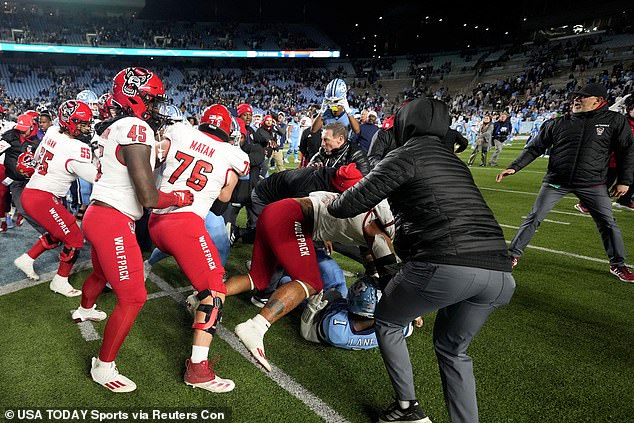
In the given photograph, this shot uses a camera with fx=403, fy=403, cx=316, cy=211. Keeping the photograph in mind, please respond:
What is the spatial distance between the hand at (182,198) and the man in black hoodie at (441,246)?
1.22 metres

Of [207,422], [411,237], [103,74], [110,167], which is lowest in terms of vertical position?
[207,422]

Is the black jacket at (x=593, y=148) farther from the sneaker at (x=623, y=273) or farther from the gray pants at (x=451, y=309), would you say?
the gray pants at (x=451, y=309)

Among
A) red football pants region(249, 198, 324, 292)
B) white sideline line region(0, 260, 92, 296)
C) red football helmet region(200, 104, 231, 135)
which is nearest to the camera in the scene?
red football helmet region(200, 104, 231, 135)

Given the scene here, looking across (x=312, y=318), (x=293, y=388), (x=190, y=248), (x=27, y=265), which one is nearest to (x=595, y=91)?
(x=312, y=318)

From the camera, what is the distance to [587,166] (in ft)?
15.5

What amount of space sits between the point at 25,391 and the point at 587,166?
5805 mm

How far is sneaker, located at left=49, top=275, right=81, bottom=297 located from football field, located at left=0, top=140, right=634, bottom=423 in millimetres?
98

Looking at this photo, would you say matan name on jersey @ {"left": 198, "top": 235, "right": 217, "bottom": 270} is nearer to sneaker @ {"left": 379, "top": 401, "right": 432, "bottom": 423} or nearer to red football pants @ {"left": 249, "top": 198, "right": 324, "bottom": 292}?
red football pants @ {"left": 249, "top": 198, "right": 324, "bottom": 292}

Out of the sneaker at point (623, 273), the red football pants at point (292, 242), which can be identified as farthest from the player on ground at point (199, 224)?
the sneaker at point (623, 273)

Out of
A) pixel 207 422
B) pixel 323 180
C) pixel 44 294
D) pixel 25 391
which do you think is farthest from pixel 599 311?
pixel 44 294

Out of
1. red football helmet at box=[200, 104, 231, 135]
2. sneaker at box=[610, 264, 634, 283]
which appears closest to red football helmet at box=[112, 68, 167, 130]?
red football helmet at box=[200, 104, 231, 135]

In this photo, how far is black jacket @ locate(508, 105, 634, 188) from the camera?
4664 millimetres

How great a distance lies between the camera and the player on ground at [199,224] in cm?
288

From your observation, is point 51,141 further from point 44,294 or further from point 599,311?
point 599,311
